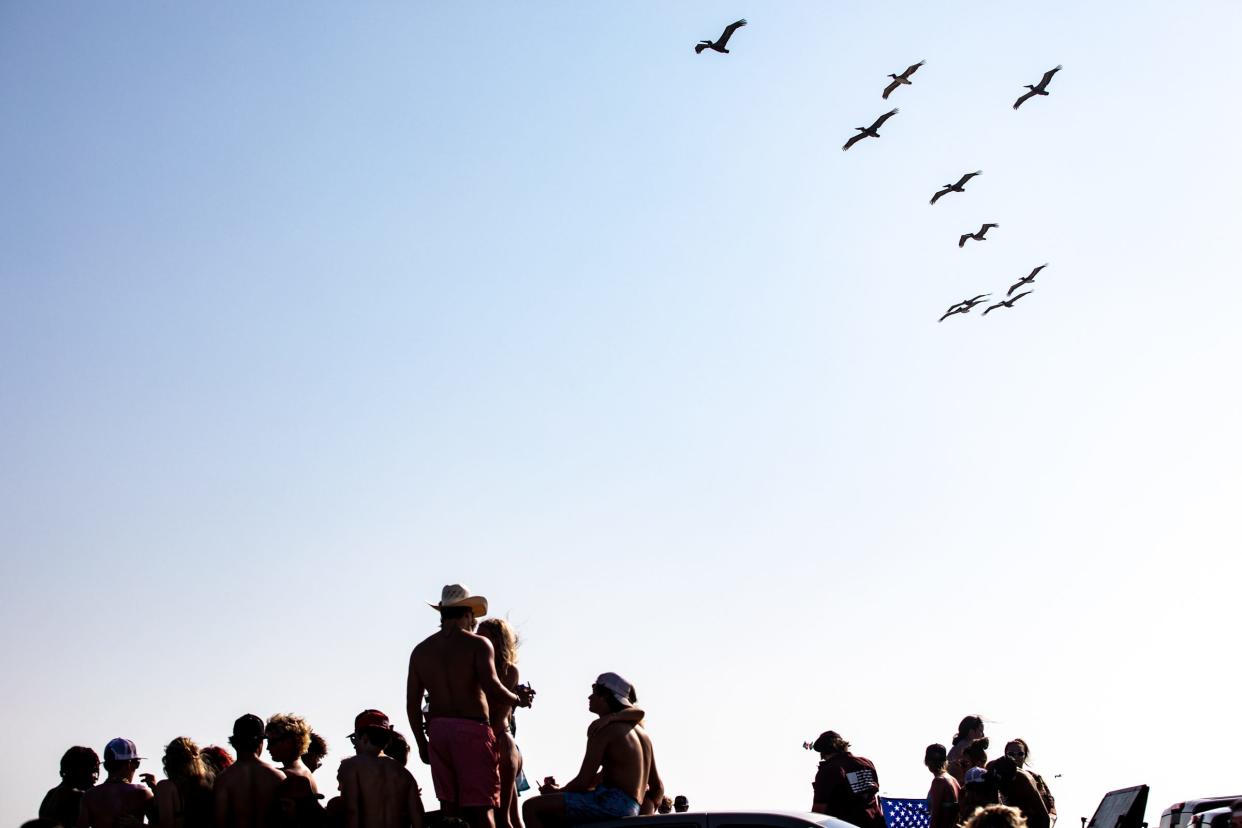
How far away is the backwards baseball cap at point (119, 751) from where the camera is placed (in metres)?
10.5

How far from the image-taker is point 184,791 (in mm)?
10281

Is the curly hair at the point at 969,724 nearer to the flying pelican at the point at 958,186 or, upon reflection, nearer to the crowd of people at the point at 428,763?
the crowd of people at the point at 428,763

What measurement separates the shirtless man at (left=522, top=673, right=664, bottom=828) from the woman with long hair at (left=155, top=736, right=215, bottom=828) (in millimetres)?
2282

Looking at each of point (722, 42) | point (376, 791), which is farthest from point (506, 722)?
point (722, 42)

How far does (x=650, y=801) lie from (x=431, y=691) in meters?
1.82

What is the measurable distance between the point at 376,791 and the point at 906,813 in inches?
204

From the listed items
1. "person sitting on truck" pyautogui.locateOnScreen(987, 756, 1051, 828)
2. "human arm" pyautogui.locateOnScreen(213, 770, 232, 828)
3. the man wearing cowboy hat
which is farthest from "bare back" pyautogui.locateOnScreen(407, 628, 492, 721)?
"person sitting on truck" pyautogui.locateOnScreen(987, 756, 1051, 828)

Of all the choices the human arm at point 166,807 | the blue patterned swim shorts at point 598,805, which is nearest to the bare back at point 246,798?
the human arm at point 166,807

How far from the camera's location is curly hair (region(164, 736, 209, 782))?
10.3m

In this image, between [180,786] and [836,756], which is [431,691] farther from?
[836,756]

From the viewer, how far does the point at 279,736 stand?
33.7 feet

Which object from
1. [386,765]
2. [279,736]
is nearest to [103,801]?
[279,736]

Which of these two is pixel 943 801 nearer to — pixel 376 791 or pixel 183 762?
pixel 376 791

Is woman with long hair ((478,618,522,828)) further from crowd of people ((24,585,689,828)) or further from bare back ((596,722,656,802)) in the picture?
bare back ((596,722,656,802))
